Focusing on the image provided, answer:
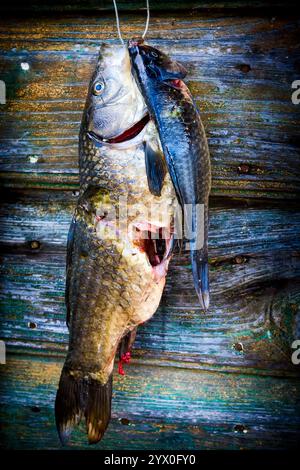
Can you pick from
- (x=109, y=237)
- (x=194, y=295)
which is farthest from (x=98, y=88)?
(x=194, y=295)

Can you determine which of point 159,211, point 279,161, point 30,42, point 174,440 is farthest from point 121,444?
point 30,42

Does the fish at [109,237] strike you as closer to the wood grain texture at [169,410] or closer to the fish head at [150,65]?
the fish head at [150,65]

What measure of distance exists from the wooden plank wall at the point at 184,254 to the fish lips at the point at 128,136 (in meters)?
0.39

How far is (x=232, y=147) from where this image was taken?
1.44 m

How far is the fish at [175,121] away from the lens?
101 centimetres

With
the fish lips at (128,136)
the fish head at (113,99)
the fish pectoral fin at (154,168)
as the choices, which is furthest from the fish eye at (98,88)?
the fish pectoral fin at (154,168)

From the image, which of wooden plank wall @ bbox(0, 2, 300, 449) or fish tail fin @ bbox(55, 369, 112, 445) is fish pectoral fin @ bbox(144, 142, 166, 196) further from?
fish tail fin @ bbox(55, 369, 112, 445)

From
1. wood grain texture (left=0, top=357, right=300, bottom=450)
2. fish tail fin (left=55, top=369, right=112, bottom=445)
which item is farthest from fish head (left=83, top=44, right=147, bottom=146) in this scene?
wood grain texture (left=0, top=357, right=300, bottom=450)

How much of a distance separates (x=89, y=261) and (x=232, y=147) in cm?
68

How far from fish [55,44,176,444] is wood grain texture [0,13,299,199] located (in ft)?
1.12

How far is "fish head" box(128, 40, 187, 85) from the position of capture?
1014 mm

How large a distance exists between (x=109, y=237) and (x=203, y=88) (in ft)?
2.22

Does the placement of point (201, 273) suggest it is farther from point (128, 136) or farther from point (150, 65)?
point (150, 65)

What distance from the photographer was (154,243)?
120 cm
